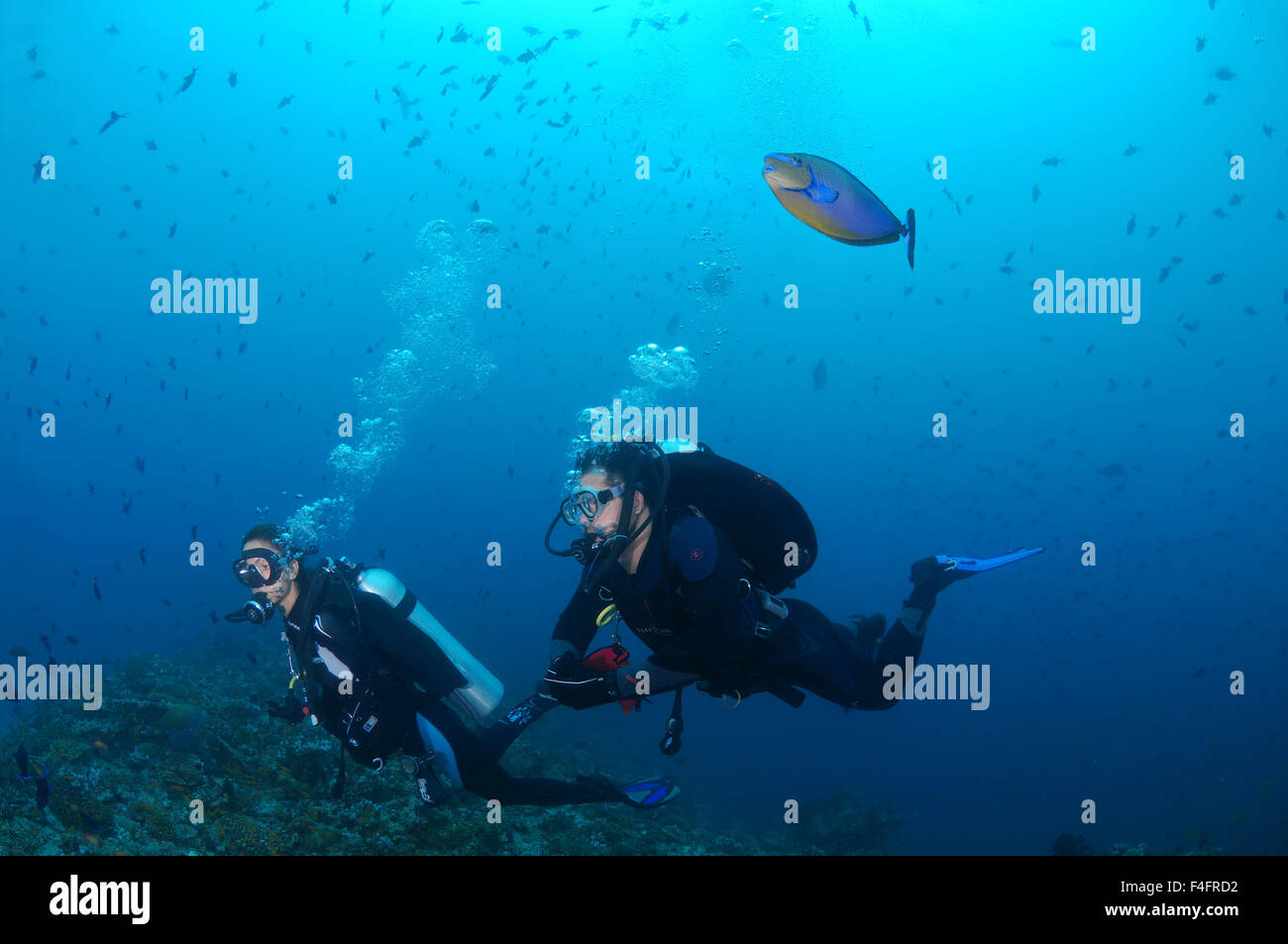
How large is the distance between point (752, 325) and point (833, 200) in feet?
296

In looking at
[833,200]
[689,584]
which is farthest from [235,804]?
[833,200]

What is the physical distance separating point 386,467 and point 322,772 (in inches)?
4422

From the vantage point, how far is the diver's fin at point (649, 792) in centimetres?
584

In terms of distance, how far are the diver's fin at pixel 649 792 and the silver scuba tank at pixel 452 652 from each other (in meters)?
1.63

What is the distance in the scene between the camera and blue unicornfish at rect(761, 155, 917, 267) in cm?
335

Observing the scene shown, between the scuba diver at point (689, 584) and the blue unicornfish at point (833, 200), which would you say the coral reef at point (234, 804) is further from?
the blue unicornfish at point (833, 200)

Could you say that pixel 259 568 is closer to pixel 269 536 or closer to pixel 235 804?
pixel 269 536

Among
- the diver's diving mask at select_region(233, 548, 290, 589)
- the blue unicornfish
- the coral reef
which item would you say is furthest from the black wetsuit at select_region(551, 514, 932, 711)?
the coral reef

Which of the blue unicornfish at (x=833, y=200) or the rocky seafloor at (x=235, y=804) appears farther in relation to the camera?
the rocky seafloor at (x=235, y=804)

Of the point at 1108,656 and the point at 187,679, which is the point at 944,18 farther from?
the point at 1108,656

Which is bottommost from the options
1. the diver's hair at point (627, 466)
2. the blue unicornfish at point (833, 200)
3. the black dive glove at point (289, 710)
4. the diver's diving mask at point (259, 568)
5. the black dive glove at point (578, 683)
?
the black dive glove at point (289, 710)

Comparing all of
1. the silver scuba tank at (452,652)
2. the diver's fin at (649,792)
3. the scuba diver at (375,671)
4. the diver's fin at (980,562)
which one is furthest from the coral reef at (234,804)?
the diver's fin at (980,562)

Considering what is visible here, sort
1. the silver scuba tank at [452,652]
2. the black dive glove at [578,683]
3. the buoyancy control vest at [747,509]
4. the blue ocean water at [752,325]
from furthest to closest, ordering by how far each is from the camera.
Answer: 1. the blue ocean water at [752,325]
2. the silver scuba tank at [452,652]
3. the buoyancy control vest at [747,509]
4. the black dive glove at [578,683]
